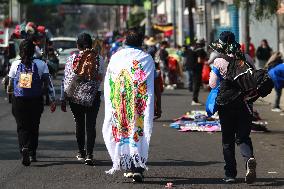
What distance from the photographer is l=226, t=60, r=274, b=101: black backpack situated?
983 centimetres

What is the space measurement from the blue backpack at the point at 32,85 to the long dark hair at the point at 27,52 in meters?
0.07

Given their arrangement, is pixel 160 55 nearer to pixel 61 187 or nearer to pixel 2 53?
pixel 2 53

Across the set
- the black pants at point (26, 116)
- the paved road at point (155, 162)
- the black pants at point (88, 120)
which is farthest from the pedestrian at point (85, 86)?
the paved road at point (155, 162)

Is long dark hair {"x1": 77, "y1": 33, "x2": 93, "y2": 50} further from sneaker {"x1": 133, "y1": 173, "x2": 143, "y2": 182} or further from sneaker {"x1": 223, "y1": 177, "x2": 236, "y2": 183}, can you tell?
sneaker {"x1": 223, "y1": 177, "x2": 236, "y2": 183}

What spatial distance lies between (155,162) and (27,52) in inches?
90.6

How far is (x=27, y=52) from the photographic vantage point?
38.0ft

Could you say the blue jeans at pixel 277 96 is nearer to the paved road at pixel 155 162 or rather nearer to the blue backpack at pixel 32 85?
the paved road at pixel 155 162

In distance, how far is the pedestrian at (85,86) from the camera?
11352 mm

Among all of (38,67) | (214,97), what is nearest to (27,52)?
(38,67)

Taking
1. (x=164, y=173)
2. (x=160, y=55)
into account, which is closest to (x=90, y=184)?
(x=164, y=173)

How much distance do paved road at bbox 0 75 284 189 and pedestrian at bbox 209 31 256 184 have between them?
1.16ft

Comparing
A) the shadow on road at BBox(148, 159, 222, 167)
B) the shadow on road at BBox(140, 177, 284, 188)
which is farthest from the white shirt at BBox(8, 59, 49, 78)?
the shadow on road at BBox(140, 177, 284, 188)

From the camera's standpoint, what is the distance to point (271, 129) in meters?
16.2

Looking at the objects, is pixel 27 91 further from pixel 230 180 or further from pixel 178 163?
pixel 230 180
